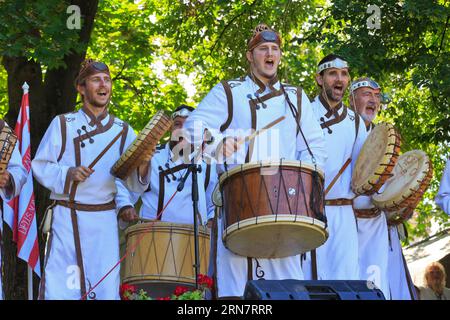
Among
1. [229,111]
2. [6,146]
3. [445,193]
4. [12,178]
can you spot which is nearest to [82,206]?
[12,178]

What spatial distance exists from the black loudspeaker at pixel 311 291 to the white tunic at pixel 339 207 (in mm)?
2780

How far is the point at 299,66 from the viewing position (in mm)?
19109

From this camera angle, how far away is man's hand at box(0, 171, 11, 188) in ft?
28.5

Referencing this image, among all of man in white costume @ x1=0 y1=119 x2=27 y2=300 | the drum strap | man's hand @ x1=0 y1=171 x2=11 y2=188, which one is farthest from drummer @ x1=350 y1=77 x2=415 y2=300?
man's hand @ x1=0 y1=171 x2=11 y2=188

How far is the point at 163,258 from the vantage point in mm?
9477

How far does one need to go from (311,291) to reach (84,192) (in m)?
3.45

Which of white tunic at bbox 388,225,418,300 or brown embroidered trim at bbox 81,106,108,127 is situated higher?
brown embroidered trim at bbox 81,106,108,127

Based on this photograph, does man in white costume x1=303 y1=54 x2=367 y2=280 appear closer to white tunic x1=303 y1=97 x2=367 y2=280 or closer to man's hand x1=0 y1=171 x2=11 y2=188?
white tunic x1=303 y1=97 x2=367 y2=280

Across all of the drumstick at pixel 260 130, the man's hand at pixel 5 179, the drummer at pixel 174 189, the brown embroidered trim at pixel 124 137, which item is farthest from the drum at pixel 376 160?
the man's hand at pixel 5 179

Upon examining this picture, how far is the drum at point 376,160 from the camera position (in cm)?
939

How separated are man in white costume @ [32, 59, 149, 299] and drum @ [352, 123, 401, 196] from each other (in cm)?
185

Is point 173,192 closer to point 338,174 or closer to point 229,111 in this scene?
point 338,174
